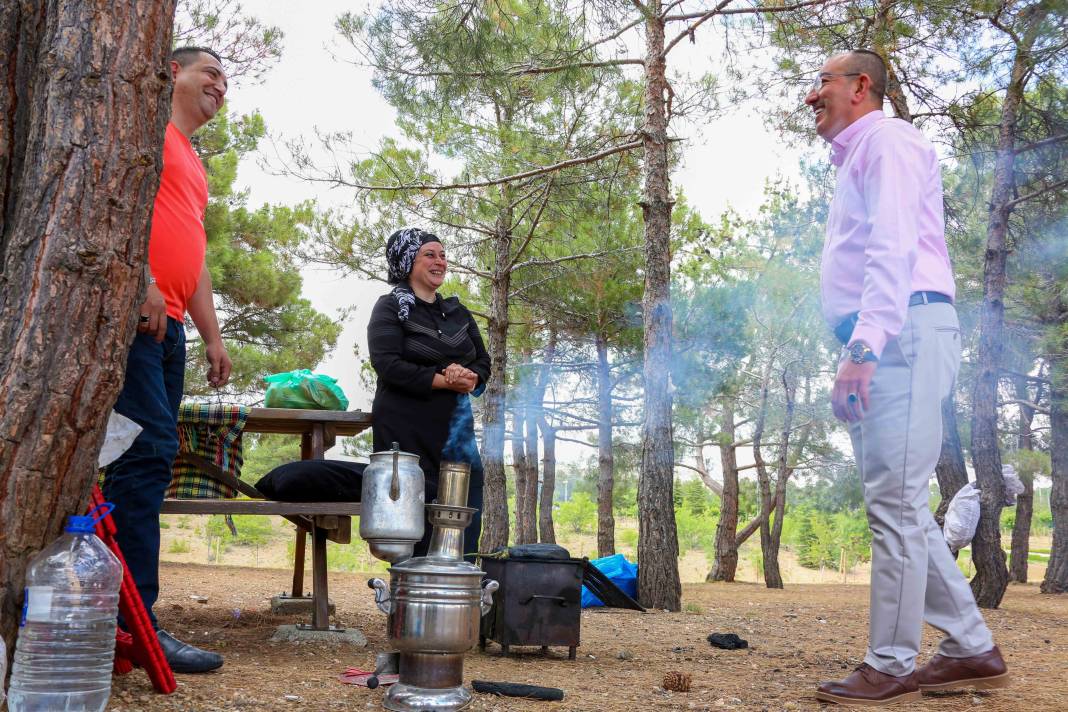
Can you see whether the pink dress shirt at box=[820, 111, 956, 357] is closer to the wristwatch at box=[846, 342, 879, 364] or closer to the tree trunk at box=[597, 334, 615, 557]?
the wristwatch at box=[846, 342, 879, 364]

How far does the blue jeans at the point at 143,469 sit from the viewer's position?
254cm

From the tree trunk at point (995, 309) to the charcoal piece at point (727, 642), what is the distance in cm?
441

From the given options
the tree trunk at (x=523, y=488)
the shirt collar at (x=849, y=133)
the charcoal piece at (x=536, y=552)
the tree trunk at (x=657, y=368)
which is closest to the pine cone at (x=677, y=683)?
the charcoal piece at (x=536, y=552)

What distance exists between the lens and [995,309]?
7910 mm

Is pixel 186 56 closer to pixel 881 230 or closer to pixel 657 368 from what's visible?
pixel 881 230

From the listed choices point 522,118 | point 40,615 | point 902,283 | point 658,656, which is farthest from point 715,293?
point 40,615

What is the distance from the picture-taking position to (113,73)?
7.07ft

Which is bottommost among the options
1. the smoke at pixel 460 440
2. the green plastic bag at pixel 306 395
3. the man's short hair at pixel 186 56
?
the smoke at pixel 460 440

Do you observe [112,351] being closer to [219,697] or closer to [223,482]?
[219,697]

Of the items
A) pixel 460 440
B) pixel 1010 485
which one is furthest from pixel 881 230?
pixel 1010 485

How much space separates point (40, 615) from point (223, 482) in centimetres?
160

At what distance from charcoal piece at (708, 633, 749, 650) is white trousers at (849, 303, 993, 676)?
1.48 metres

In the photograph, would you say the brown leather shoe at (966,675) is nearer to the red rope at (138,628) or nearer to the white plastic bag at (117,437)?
the red rope at (138,628)

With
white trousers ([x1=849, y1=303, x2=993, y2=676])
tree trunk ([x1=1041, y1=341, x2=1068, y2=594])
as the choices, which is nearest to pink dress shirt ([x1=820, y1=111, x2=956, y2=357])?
white trousers ([x1=849, y1=303, x2=993, y2=676])
